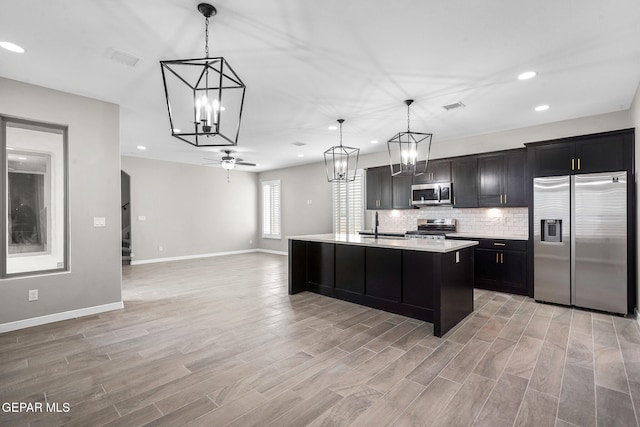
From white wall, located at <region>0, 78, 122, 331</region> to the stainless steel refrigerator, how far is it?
6.06 meters

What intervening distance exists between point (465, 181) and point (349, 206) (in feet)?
9.69

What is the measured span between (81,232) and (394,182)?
18.2 ft

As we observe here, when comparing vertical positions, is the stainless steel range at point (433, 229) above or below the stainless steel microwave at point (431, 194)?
below

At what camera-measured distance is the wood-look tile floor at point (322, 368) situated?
2.00 meters

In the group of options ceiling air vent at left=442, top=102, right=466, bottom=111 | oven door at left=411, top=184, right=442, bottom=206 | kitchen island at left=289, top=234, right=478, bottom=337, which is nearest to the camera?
kitchen island at left=289, top=234, right=478, bottom=337

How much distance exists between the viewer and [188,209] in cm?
890

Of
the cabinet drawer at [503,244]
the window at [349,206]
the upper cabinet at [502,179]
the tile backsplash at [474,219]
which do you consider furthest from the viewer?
the window at [349,206]

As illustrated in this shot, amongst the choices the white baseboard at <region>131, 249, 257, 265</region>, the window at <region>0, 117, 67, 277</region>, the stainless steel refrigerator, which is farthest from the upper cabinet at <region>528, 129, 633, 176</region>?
the white baseboard at <region>131, 249, 257, 265</region>

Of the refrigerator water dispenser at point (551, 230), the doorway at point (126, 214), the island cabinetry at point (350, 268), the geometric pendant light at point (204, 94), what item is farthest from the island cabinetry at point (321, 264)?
the doorway at point (126, 214)

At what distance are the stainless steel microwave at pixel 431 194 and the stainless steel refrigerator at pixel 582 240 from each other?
1.53 m

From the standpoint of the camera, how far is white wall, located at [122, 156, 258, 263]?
7.98 m

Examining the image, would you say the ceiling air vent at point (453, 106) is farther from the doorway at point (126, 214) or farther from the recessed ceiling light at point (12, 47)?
the doorway at point (126, 214)

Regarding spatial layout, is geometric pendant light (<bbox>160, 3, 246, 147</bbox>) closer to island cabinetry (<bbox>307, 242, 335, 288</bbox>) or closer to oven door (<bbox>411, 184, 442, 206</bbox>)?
island cabinetry (<bbox>307, 242, 335, 288</bbox>)

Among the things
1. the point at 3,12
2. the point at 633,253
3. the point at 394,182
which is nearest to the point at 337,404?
the point at 3,12
